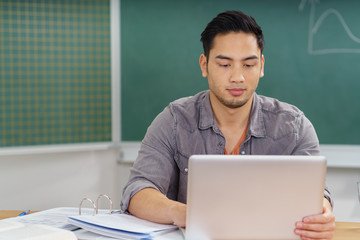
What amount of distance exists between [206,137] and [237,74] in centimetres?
29

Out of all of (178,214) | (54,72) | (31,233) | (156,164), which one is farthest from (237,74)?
(54,72)

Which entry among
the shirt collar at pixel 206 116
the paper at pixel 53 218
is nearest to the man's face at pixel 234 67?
the shirt collar at pixel 206 116

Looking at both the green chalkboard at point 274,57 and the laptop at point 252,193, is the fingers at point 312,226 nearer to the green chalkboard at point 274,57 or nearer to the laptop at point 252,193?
the laptop at point 252,193

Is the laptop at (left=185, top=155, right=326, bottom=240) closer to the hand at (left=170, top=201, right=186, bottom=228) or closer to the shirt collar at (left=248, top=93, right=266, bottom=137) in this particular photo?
the hand at (left=170, top=201, right=186, bottom=228)

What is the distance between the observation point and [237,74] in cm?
→ 146

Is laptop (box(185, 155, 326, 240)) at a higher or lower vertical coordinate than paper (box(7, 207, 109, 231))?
higher

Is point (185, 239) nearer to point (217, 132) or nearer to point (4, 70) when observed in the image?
point (217, 132)

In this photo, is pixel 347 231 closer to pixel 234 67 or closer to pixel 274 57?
pixel 234 67

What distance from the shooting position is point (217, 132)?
161cm

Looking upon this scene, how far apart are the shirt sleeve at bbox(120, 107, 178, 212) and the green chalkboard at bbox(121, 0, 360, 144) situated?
1.09 metres

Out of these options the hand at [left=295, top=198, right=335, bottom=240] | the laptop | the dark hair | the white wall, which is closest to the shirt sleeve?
the dark hair

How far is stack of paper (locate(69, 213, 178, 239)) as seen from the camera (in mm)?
1108

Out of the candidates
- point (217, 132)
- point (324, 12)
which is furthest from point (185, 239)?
point (324, 12)

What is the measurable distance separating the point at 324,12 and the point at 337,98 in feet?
1.63
